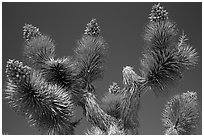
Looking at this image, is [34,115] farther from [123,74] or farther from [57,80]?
[123,74]

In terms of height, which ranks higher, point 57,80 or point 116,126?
point 57,80

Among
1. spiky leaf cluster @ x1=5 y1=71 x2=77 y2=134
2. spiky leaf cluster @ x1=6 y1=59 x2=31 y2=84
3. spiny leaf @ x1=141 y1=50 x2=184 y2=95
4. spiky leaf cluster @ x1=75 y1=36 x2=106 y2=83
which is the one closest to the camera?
spiky leaf cluster @ x1=6 y1=59 x2=31 y2=84

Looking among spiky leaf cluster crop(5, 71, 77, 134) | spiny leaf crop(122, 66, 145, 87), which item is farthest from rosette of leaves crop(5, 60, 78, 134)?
spiny leaf crop(122, 66, 145, 87)

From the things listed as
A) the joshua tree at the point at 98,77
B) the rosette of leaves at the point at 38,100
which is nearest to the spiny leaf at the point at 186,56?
the joshua tree at the point at 98,77

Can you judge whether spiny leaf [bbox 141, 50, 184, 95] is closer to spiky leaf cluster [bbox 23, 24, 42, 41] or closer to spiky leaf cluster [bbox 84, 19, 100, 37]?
spiky leaf cluster [bbox 84, 19, 100, 37]

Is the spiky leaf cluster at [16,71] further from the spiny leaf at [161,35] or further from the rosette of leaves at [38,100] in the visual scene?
the spiny leaf at [161,35]

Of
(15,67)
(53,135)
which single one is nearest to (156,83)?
(53,135)
